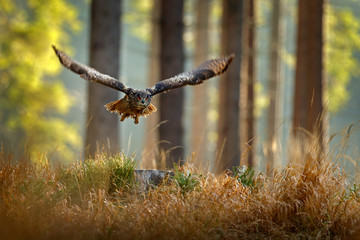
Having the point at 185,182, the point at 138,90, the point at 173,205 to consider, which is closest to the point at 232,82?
the point at 138,90

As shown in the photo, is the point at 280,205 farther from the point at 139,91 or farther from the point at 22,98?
the point at 22,98

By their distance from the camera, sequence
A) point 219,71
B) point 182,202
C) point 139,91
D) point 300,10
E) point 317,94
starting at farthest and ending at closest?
1. point 300,10
2. point 317,94
3. point 219,71
4. point 139,91
5. point 182,202

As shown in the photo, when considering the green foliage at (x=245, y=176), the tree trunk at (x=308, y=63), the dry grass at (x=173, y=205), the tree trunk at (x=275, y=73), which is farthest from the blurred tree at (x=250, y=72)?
the dry grass at (x=173, y=205)

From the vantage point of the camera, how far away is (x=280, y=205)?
4.47m

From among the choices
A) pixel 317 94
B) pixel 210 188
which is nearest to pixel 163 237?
pixel 210 188

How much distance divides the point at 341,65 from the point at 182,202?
1279 cm

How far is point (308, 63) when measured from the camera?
9.50 m

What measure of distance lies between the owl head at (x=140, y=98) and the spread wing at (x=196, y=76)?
0.11m

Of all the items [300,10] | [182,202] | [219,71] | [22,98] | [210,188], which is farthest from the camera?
[22,98]

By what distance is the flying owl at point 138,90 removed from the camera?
5.39 meters

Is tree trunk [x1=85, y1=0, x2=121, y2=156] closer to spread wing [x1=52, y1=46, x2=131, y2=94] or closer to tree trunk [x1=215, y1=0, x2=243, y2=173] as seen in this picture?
spread wing [x1=52, y1=46, x2=131, y2=94]

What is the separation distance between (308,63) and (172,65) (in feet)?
9.56

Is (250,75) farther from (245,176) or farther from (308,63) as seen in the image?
(245,176)

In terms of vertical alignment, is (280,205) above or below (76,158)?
below
